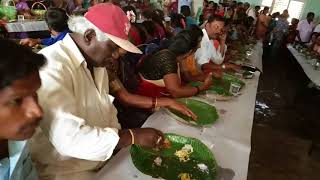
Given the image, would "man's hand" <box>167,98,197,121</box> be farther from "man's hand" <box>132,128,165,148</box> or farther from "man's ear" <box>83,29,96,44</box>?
"man's ear" <box>83,29,96,44</box>

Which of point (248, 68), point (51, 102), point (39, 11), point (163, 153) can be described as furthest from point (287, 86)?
point (51, 102)

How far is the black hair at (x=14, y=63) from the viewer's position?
0.70 meters

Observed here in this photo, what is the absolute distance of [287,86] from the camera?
5602 millimetres

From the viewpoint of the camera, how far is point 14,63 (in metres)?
0.72

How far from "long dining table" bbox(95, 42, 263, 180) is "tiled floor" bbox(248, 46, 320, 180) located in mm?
951

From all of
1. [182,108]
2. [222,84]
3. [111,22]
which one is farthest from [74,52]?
[222,84]

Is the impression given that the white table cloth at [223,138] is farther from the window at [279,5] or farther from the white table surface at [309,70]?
the window at [279,5]

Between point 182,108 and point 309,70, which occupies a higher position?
point 182,108

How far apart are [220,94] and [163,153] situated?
0.97 m

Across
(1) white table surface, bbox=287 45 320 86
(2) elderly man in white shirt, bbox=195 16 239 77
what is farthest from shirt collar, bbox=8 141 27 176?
(1) white table surface, bbox=287 45 320 86

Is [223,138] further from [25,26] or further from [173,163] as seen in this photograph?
[25,26]

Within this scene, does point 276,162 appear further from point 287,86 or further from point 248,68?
point 287,86

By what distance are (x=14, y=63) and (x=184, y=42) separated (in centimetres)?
165

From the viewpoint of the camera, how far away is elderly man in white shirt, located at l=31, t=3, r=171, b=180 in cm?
101
